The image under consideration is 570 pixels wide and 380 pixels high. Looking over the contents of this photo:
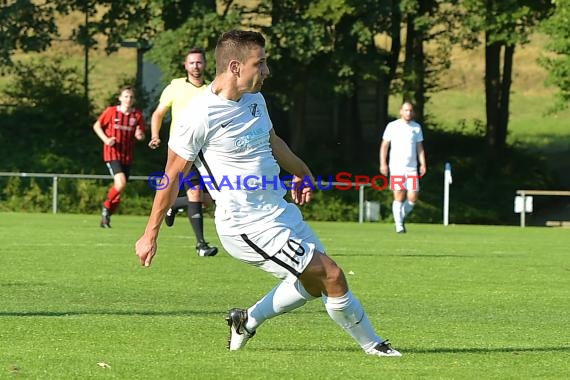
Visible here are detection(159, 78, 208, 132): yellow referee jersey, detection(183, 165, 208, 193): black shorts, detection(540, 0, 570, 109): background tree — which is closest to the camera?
detection(159, 78, 208, 132): yellow referee jersey

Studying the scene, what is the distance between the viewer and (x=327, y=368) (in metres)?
6.91

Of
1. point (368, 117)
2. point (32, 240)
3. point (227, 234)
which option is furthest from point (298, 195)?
point (368, 117)

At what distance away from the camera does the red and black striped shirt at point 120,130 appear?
774 inches

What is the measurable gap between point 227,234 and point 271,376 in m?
0.94

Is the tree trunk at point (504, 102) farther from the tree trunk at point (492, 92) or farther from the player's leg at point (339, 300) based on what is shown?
the player's leg at point (339, 300)

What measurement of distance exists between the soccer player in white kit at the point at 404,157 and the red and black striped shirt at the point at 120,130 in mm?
4115

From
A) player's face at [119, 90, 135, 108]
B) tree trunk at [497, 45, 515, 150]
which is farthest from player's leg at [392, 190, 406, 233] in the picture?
tree trunk at [497, 45, 515, 150]

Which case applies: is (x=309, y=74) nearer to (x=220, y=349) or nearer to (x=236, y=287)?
(x=236, y=287)

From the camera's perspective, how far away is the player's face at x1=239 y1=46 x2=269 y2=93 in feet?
23.1

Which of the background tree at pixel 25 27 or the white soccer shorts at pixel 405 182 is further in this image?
the background tree at pixel 25 27

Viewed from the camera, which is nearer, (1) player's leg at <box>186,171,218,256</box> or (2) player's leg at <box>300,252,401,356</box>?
(2) player's leg at <box>300,252,401,356</box>

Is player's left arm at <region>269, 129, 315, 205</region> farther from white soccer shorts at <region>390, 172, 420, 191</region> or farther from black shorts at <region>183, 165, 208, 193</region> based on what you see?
white soccer shorts at <region>390, 172, 420, 191</region>

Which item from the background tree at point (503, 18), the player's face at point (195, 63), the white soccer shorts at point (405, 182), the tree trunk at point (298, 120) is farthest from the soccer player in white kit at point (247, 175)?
the tree trunk at point (298, 120)

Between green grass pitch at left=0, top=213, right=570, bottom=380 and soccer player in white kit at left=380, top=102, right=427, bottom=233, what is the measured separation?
13.7ft
